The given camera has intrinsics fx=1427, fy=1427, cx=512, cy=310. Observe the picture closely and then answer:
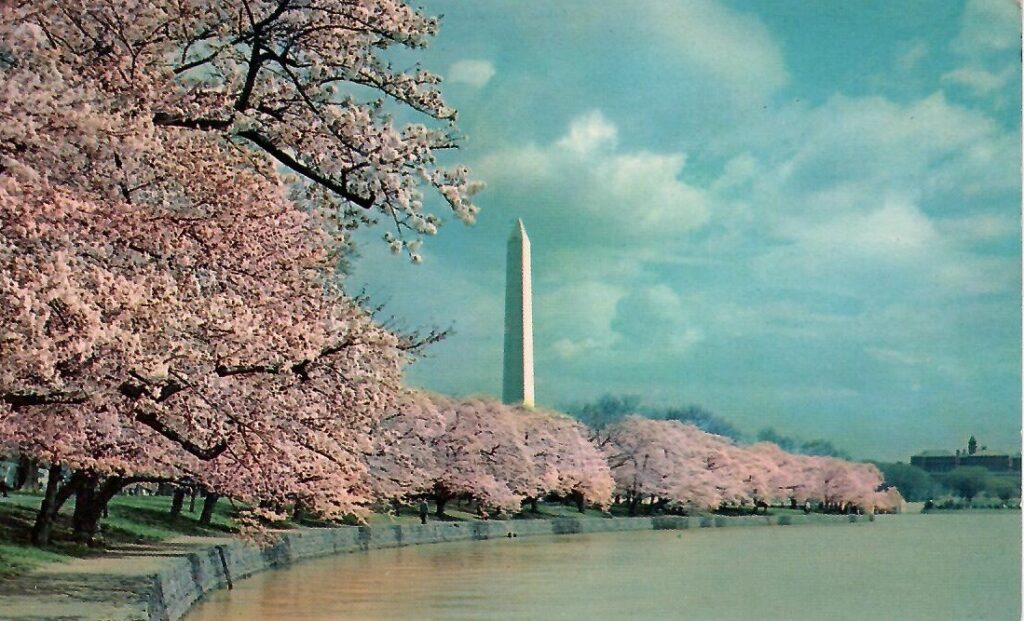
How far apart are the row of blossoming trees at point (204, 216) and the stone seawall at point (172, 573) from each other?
6.74ft

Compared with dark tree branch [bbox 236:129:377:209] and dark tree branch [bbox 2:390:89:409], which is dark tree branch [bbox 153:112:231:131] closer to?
dark tree branch [bbox 236:129:377:209]

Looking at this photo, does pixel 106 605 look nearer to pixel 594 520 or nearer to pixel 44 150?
pixel 44 150

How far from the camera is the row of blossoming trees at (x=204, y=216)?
11312 millimetres

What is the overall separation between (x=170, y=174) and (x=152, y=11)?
1519 millimetres

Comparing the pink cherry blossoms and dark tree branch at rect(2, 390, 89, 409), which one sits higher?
the pink cherry blossoms

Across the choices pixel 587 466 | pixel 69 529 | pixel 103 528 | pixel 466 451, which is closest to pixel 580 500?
pixel 587 466

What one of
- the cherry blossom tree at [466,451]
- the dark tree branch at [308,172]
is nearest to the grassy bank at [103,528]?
the cherry blossom tree at [466,451]

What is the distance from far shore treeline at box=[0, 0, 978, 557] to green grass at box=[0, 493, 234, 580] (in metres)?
4.13

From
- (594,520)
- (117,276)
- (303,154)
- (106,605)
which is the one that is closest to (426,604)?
(106,605)

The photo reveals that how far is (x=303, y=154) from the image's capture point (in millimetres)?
15102

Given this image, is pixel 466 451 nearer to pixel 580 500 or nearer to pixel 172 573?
pixel 580 500

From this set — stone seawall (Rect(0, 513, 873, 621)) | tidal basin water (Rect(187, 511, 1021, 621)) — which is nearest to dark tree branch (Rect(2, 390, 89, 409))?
stone seawall (Rect(0, 513, 873, 621))

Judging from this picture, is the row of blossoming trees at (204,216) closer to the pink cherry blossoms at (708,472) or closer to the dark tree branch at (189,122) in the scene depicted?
the dark tree branch at (189,122)

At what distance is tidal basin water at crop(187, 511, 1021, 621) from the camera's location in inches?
1054
